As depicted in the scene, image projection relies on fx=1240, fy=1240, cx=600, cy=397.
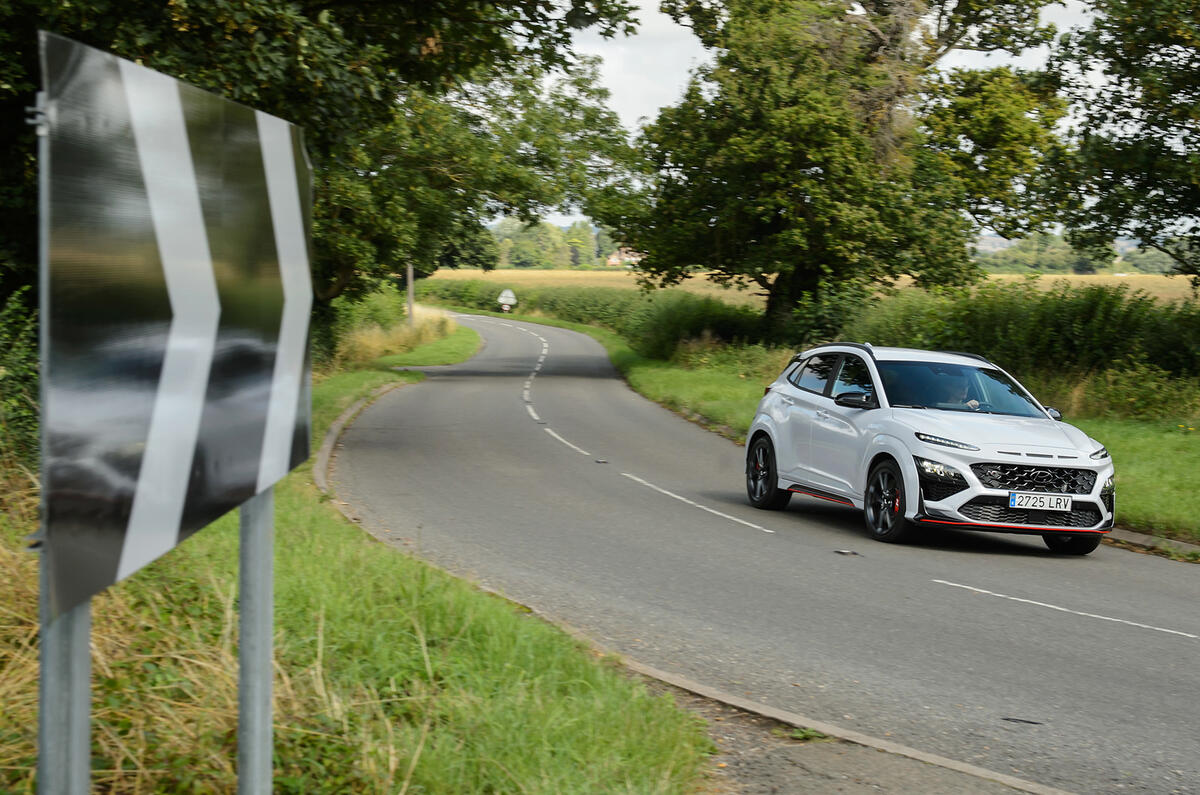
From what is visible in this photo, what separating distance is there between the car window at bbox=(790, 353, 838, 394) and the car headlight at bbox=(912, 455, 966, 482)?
8.38 feet

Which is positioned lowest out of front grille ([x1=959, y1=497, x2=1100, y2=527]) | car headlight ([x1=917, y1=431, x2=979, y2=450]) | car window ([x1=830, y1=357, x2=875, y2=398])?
front grille ([x1=959, y1=497, x2=1100, y2=527])

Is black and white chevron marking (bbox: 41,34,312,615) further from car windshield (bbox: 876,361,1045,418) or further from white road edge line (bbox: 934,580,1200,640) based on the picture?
car windshield (bbox: 876,361,1045,418)

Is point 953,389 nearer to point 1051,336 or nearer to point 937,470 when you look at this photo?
point 937,470

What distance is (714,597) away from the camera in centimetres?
918

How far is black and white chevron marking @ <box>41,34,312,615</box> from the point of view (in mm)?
2133

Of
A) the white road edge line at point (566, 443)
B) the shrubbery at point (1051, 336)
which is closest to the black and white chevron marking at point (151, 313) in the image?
the white road edge line at point (566, 443)

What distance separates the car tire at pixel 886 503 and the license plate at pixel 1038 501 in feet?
3.28

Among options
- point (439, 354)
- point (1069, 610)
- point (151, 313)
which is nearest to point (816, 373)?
point (1069, 610)

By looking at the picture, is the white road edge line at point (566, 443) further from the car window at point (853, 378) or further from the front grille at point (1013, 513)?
the front grille at point (1013, 513)

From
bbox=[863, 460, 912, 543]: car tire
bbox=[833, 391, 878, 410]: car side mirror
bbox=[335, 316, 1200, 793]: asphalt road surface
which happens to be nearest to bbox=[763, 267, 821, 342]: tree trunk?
bbox=[335, 316, 1200, 793]: asphalt road surface

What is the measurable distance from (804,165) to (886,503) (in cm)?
2377

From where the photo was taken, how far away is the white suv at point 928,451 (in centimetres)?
1148

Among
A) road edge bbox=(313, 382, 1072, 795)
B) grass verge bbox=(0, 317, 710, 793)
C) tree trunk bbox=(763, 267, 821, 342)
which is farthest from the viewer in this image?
tree trunk bbox=(763, 267, 821, 342)

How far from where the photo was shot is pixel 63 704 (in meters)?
2.29
